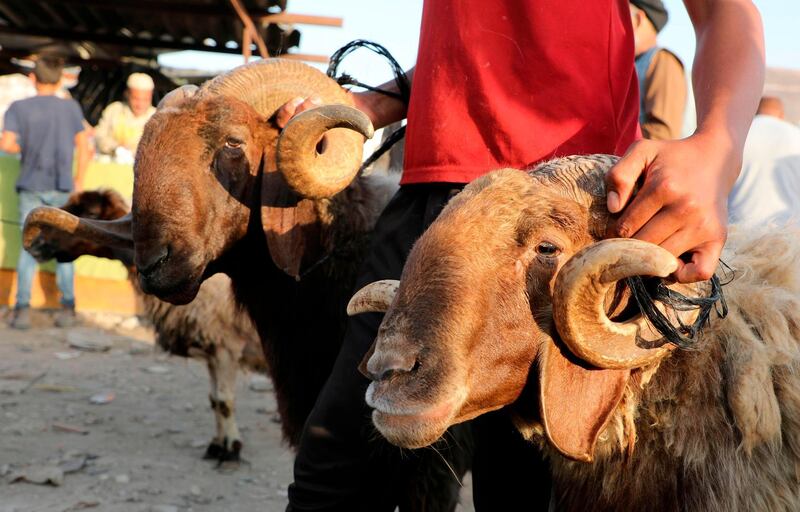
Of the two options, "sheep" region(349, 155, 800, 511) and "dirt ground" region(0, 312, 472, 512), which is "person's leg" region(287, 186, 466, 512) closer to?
"sheep" region(349, 155, 800, 511)

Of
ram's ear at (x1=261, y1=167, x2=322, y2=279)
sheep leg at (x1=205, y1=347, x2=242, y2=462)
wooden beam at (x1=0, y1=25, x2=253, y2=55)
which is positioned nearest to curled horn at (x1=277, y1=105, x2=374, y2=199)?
ram's ear at (x1=261, y1=167, x2=322, y2=279)

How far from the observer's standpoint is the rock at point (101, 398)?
22.3 ft

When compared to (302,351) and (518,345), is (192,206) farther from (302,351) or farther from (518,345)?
(518,345)

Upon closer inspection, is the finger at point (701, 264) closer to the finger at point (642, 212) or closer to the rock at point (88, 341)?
the finger at point (642, 212)

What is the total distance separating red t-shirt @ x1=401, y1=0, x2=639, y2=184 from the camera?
7.25ft

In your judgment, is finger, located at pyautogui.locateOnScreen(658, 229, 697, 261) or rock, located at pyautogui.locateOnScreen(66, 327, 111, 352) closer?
finger, located at pyautogui.locateOnScreen(658, 229, 697, 261)

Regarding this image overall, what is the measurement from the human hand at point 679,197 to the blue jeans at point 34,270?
846 centimetres

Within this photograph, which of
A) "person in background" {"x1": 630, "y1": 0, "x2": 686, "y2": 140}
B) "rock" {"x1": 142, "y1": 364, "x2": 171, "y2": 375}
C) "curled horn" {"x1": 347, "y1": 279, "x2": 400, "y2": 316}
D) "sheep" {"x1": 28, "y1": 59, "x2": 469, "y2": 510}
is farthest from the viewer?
"rock" {"x1": 142, "y1": 364, "x2": 171, "y2": 375}

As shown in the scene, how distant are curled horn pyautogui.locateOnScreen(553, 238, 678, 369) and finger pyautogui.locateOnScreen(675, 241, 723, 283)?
9cm

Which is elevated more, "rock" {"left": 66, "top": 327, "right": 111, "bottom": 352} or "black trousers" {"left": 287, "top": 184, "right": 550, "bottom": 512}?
"black trousers" {"left": 287, "top": 184, "right": 550, "bottom": 512}

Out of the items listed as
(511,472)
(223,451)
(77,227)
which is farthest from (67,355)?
(511,472)

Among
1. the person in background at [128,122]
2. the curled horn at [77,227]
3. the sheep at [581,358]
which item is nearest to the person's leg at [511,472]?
the sheep at [581,358]

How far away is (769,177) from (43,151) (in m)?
7.56

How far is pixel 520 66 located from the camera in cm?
226
